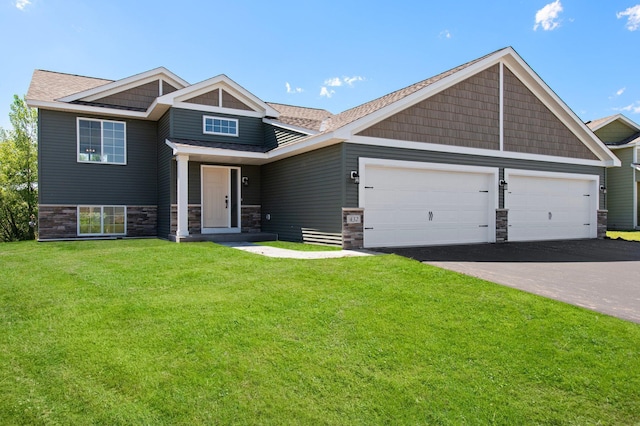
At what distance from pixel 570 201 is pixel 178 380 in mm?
14545

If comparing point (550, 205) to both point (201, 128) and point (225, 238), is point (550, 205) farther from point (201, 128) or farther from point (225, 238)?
point (201, 128)

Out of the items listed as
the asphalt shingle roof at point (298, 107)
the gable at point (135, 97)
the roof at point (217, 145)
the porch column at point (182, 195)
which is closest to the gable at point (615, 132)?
the asphalt shingle roof at point (298, 107)

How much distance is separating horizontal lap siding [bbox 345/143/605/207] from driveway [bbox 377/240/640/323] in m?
2.21

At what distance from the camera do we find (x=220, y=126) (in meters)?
14.3

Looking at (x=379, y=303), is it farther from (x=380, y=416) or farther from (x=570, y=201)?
(x=570, y=201)

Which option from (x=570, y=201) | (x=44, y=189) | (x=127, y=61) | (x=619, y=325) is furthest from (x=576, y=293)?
(x=127, y=61)

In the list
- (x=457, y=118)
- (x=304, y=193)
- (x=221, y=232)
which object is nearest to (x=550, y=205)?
(x=457, y=118)

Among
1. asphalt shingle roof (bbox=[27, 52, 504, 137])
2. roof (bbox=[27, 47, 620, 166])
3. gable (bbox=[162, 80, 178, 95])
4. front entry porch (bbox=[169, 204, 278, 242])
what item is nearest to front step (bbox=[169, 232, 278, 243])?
front entry porch (bbox=[169, 204, 278, 242])

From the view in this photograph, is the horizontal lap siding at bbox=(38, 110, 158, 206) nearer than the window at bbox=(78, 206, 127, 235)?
Yes

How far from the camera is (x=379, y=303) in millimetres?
5305

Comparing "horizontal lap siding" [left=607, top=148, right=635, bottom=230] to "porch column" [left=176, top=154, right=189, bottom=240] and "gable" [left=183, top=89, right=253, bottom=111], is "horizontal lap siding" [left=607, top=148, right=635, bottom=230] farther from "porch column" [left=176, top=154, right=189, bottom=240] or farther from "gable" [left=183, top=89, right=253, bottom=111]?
"porch column" [left=176, top=154, right=189, bottom=240]

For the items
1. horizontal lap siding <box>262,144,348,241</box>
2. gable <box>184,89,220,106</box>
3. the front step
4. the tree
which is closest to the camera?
horizontal lap siding <box>262,144,348,241</box>

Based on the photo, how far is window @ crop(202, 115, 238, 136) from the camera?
14.1m

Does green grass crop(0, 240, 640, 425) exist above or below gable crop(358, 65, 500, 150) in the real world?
below
